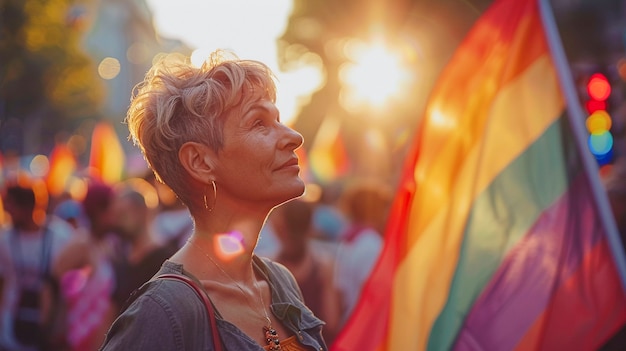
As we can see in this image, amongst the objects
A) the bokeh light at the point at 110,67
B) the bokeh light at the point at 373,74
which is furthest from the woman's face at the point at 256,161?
the bokeh light at the point at 110,67

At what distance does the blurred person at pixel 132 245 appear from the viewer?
5836 millimetres

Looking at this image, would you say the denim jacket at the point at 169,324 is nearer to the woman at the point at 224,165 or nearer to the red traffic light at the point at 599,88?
the woman at the point at 224,165

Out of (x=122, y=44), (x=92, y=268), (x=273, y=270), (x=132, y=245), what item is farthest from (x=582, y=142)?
(x=122, y=44)

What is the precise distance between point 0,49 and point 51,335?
29313 millimetres

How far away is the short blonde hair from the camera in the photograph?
8.82ft

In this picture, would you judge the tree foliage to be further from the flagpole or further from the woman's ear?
the woman's ear

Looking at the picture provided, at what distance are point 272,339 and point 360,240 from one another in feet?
14.3

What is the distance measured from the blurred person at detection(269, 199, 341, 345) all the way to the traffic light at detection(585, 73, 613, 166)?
3372 mm

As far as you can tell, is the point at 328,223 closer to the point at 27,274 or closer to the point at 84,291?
the point at 84,291

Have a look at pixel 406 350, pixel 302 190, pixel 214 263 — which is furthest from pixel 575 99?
pixel 214 263

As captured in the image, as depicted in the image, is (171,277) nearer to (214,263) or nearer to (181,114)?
(214,263)

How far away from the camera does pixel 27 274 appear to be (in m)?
6.54

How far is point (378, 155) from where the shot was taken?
11.9 m

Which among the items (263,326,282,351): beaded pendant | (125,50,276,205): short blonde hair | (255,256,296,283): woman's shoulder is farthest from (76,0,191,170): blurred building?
(263,326,282,351): beaded pendant
